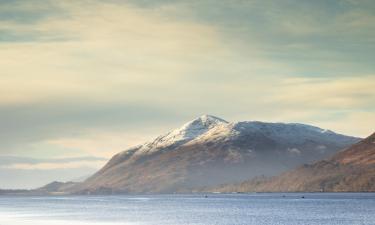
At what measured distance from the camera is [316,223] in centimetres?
19550

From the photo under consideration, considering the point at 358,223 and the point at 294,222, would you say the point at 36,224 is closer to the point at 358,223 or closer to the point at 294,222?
the point at 294,222

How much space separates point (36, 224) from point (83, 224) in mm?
14786

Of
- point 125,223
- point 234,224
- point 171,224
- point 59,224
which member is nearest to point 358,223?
point 234,224

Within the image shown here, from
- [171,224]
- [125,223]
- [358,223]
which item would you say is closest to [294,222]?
[358,223]

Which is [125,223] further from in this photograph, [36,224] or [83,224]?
[36,224]

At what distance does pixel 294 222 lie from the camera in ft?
651

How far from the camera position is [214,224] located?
197625mm

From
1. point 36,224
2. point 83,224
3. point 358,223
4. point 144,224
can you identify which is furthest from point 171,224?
point 358,223

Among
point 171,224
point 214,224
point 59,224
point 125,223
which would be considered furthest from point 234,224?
point 59,224

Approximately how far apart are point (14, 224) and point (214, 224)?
57351 millimetres

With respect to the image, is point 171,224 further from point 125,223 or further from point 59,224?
point 59,224

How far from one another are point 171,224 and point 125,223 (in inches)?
532

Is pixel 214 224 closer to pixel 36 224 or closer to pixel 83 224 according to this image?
pixel 83 224

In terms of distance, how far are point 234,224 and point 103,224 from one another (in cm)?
3747
